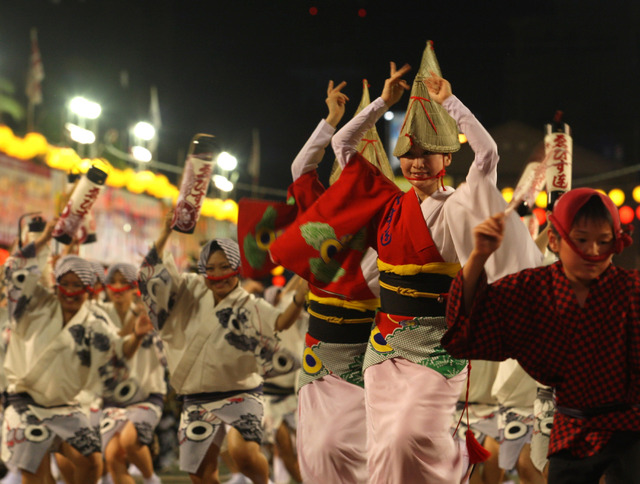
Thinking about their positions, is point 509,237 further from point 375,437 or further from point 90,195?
point 90,195

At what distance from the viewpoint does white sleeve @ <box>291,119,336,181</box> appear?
4.89 metres

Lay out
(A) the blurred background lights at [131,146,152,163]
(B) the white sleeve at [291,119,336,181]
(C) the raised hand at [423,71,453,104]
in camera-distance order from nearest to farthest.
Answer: (C) the raised hand at [423,71,453,104] < (B) the white sleeve at [291,119,336,181] < (A) the blurred background lights at [131,146,152,163]

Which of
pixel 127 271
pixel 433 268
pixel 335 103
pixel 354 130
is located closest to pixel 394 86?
pixel 354 130

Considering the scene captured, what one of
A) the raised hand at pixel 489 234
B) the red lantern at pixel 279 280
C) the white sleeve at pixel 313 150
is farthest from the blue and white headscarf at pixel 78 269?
the red lantern at pixel 279 280

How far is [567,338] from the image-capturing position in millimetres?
2947

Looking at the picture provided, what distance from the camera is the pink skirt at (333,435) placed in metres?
4.51

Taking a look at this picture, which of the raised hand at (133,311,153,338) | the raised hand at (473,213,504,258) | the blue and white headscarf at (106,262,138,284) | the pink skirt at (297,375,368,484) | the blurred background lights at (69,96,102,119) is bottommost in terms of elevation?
the pink skirt at (297,375,368,484)

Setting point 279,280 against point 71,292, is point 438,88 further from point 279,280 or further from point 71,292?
point 279,280

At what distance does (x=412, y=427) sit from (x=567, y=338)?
1.07 meters

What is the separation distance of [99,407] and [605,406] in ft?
18.2

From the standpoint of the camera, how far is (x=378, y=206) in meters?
4.46

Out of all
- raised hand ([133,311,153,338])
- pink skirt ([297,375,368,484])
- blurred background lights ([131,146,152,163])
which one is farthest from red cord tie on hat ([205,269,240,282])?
blurred background lights ([131,146,152,163])

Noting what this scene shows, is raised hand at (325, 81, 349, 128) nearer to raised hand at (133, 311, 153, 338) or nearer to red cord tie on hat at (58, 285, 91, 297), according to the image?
raised hand at (133, 311, 153, 338)

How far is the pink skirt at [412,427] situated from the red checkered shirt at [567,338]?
2.71 feet
